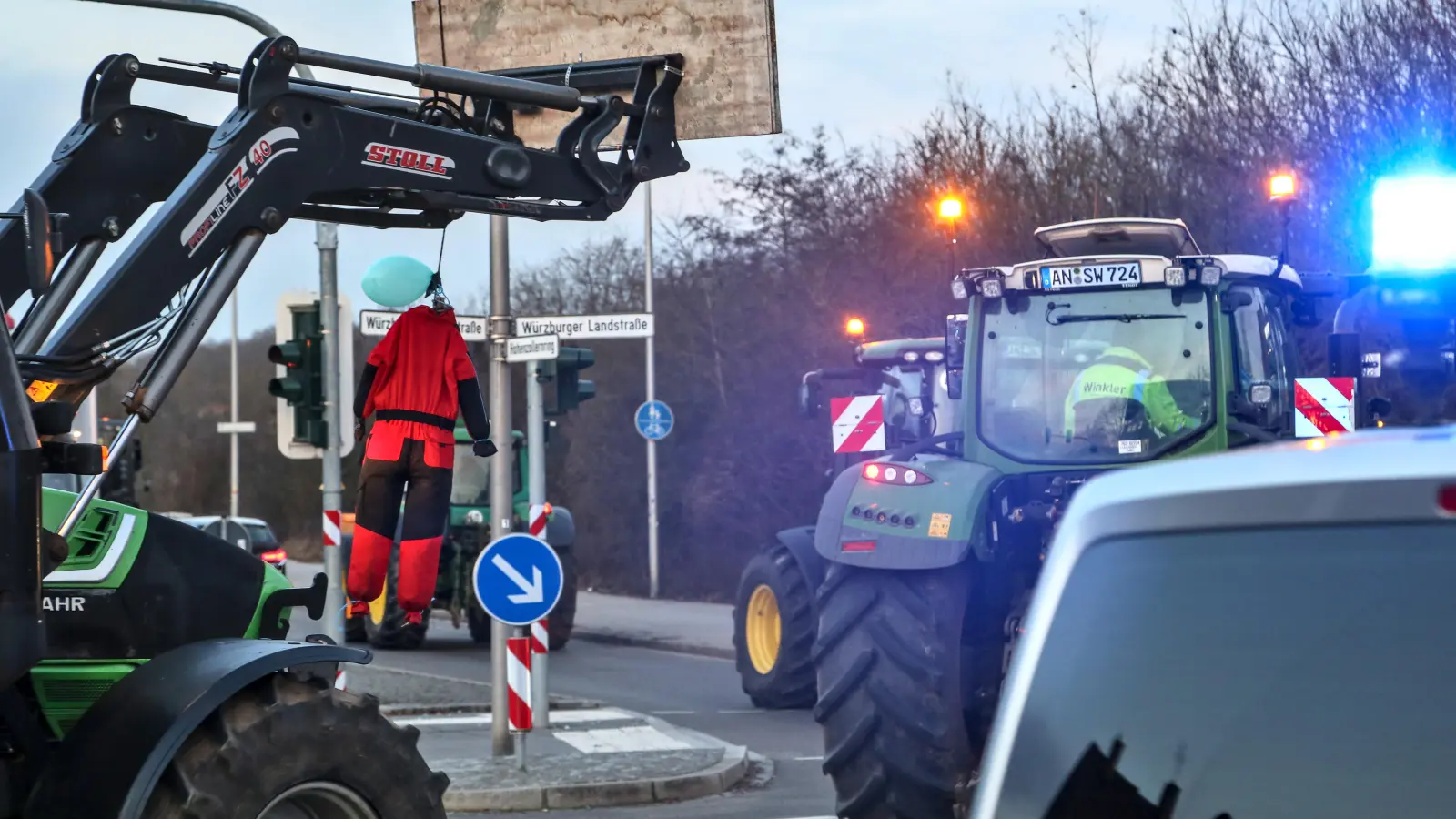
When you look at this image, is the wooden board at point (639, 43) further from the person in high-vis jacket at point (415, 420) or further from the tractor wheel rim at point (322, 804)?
the tractor wheel rim at point (322, 804)

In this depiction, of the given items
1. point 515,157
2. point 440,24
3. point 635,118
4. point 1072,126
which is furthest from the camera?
point 1072,126

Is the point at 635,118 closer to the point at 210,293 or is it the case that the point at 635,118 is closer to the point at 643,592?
the point at 210,293

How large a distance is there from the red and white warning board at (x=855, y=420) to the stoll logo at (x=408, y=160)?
9707 mm

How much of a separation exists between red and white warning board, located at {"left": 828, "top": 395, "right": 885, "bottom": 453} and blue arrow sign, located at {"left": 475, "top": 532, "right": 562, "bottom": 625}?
597 cm

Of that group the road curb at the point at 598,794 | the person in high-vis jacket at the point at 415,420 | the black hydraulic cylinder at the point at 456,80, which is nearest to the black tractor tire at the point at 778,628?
the road curb at the point at 598,794

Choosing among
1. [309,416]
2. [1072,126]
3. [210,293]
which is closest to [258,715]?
[210,293]

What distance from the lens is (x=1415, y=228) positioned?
32.8 feet

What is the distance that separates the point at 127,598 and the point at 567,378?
293 inches

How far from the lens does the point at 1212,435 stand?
8.46 metres

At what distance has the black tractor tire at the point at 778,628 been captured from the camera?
50.7ft

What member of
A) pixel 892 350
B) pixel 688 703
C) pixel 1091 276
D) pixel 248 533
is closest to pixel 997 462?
pixel 1091 276

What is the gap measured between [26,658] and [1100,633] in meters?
3.10

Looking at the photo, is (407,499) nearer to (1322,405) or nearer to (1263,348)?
(1263,348)

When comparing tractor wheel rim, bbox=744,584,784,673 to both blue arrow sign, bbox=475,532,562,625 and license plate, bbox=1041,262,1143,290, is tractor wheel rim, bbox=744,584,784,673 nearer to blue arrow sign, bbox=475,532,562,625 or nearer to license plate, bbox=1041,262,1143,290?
blue arrow sign, bbox=475,532,562,625
